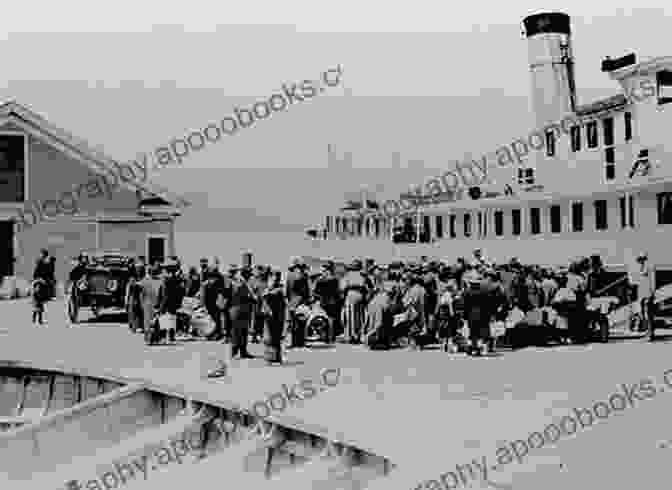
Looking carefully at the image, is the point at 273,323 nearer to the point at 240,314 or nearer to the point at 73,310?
the point at 240,314

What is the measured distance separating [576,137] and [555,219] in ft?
12.7

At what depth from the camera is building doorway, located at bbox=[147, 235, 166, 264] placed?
30.3 metres

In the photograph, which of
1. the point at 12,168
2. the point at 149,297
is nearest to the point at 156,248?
the point at 12,168

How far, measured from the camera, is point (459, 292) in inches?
614

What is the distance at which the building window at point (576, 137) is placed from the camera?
31422 millimetres

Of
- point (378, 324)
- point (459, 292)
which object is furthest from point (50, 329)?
point (459, 292)

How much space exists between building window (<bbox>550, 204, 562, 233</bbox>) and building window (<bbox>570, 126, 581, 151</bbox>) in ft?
10.3

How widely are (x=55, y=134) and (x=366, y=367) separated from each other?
19.1 m

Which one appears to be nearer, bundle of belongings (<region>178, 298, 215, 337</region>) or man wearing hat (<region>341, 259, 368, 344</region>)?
man wearing hat (<region>341, 259, 368, 344</region>)

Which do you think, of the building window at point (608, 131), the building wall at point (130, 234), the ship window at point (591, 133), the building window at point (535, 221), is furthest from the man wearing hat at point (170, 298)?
the ship window at point (591, 133)

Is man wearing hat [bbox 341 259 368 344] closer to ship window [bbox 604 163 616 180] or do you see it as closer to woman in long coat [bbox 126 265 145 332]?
woman in long coat [bbox 126 265 145 332]

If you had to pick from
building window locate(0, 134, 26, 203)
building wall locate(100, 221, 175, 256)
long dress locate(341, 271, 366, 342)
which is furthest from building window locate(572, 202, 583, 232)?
building window locate(0, 134, 26, 203)

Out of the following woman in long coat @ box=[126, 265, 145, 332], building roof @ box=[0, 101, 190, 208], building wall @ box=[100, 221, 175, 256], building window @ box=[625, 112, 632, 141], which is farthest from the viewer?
building wall @ box=[100, 221, 175, 256]

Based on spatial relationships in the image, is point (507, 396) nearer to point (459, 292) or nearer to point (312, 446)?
point (312, 446)
